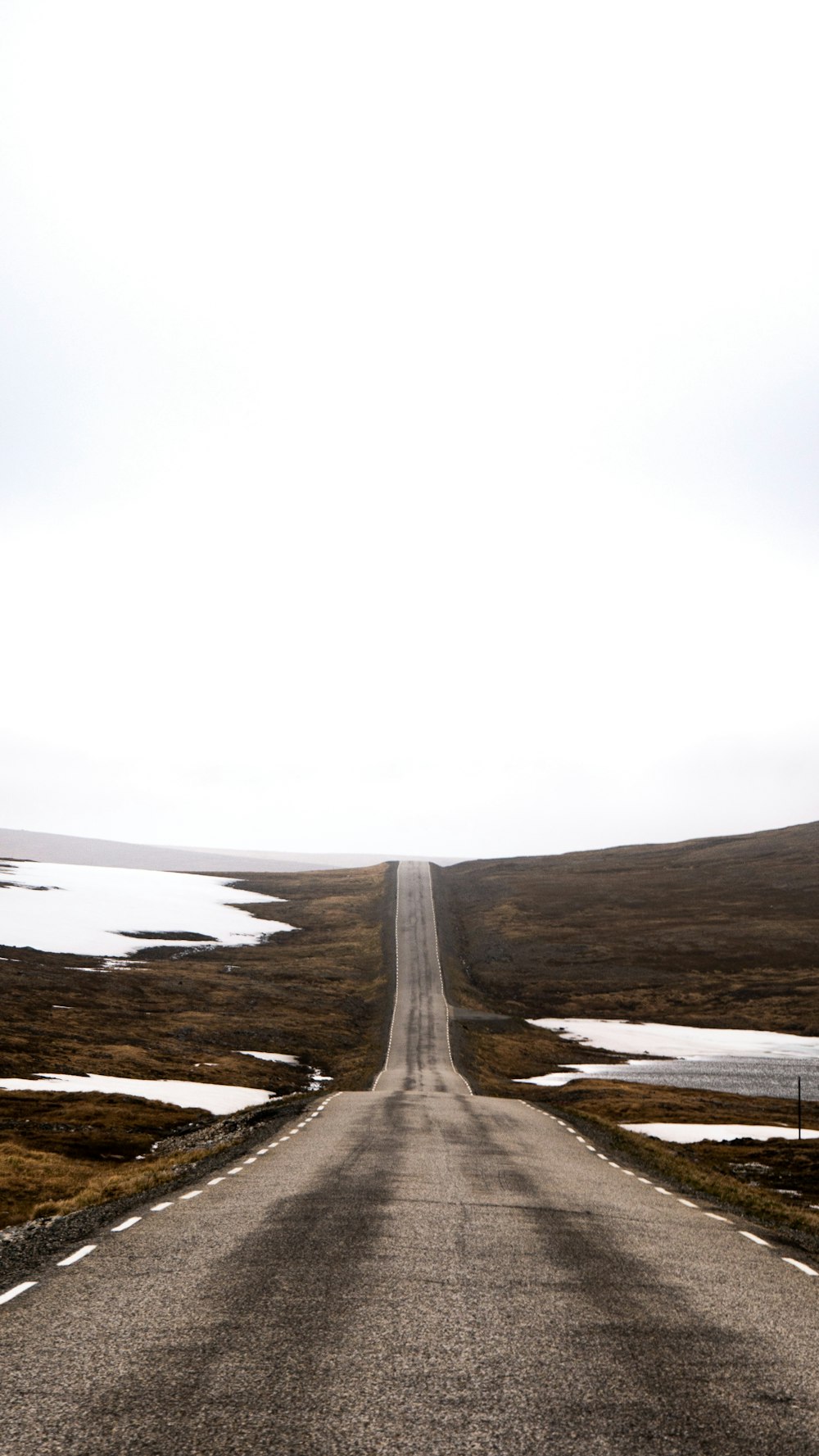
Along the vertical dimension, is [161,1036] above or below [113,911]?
below

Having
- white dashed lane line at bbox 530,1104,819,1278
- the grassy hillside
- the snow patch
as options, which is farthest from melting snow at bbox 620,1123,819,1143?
the grassy hillside

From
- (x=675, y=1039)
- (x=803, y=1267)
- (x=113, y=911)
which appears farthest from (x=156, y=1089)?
(x=113, y=911)

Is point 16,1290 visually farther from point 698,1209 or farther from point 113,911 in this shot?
point 113,911

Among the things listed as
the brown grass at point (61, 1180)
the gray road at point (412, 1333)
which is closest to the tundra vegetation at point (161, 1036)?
the brown grass at point (61, 1180)

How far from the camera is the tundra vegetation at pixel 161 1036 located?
32.7 meters

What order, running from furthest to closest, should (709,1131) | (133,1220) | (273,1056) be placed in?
1. (273,1056)
2. (709,1131)
3. (133,1220)

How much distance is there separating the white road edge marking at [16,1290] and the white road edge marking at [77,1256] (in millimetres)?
848

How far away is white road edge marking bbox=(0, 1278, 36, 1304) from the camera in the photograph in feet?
38.3

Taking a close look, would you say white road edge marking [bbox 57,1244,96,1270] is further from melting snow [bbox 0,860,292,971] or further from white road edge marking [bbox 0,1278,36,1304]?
melting snow [bbox 0,860,292,971]

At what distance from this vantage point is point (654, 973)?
115 meters

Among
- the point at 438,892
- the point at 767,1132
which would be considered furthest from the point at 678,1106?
the point at 438,892

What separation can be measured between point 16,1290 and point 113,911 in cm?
12797

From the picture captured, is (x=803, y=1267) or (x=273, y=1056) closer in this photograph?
(x=803, y=1267)

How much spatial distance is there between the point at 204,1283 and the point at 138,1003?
7878 cm
